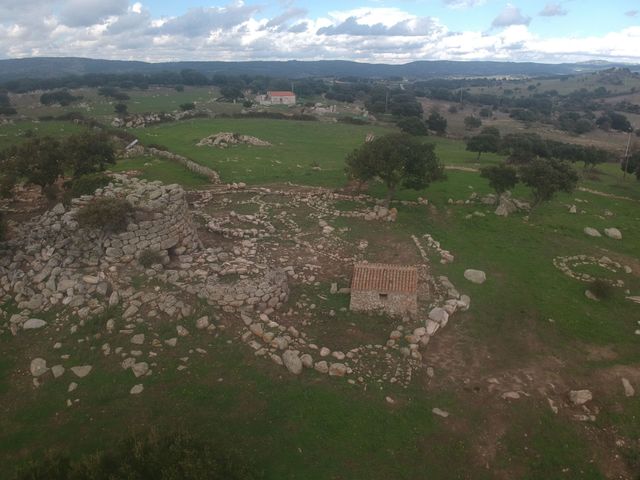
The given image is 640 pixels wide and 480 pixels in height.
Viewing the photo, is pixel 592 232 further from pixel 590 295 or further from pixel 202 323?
pixel 202 323

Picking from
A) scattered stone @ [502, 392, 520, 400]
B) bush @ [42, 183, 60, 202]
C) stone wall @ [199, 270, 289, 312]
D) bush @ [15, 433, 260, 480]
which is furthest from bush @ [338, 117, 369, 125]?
bush @ [15, 433, 260, 480]

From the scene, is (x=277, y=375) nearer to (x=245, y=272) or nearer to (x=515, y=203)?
(x=245, y=272)

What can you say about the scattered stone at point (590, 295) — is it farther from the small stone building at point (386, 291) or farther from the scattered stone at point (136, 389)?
the scattered stone at point (136, 389)

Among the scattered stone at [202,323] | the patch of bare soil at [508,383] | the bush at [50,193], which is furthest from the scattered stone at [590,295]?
the bush at [50,193]

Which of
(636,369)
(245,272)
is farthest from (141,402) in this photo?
(636,369)

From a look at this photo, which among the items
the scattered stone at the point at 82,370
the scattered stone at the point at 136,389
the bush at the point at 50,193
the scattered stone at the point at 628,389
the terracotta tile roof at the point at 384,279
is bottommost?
the scattered stone at the point at 628,389

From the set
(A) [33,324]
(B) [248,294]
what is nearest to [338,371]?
(B) [248,294]

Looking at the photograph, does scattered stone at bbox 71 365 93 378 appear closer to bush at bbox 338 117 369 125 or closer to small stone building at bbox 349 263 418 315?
small stone building at bbox 349 263 418 315
